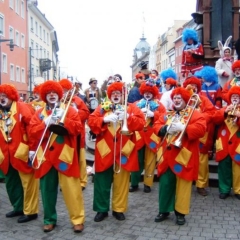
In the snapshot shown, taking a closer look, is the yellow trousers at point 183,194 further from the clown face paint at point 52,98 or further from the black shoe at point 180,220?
the clown face paint at point 52,98

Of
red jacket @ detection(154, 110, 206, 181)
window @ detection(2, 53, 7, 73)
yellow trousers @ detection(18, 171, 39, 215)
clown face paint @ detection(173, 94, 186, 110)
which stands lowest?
yellow trousers @ detection(18, 171, 39, 215)

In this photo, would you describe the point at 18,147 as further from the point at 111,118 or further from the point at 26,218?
the point at 111,118

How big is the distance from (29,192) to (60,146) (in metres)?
0.96

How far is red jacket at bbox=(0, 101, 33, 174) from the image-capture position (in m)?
5.53

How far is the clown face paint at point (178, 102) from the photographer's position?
5.43 metres

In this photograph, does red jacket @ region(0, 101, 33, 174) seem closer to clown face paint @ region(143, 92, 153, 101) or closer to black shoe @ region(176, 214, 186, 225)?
black shoe @ region(176, 214, 186, 225)

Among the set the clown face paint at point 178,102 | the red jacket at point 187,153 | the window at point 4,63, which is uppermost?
the window at point 4,63

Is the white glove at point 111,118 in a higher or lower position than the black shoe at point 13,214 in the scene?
higher

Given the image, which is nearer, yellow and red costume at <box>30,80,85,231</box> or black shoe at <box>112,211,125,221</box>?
yellow and red costume at <box>30,80,85,231</box>

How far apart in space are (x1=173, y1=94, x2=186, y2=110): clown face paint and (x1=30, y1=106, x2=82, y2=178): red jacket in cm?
135

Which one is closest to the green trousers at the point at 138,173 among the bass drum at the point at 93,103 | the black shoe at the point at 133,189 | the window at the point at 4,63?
the black shoe at the point at 133,189

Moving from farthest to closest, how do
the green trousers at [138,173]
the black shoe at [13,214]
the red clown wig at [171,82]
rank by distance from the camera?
the red clown wig at [171,82]
the green trousers at [138,173]
the black shoe at [13,214]

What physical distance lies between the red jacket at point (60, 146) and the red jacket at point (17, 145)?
346 millimetres

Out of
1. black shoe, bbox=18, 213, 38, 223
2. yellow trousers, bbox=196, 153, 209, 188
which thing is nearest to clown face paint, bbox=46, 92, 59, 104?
black shoe, bbox=18, 213, 38, 223
